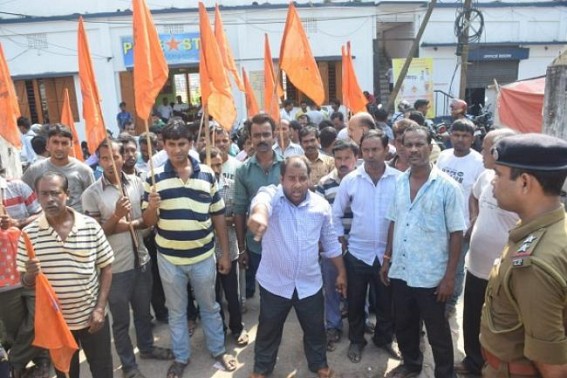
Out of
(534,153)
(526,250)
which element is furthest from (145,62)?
(526,250)

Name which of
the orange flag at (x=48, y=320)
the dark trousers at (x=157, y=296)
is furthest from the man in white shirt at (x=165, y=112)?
the orange flag at (x=48, y=320)

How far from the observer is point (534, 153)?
1.68 metres

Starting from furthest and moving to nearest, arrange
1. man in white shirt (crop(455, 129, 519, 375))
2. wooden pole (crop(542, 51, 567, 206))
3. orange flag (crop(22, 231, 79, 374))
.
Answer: wooden pole (crop(542, 51, 567, 206)), man in white shirt (crop(455, 129, 519, 375)), orange flag (crop(22, 231, 79, 374))

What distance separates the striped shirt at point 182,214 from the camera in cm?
325

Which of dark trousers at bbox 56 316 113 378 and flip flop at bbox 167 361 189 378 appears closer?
dark trousers at bbox 56 316 113 378

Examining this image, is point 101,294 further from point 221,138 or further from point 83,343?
point 221,138

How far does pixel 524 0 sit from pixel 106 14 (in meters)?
15.8

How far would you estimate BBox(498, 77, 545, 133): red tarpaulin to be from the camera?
1036cm

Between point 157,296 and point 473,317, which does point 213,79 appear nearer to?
point 157,296

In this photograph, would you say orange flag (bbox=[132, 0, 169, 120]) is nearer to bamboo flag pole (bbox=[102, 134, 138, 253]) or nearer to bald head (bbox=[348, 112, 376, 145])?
bamboo flag pole (bbox=[102, 134, 138, 253])

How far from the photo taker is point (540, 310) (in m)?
1.58

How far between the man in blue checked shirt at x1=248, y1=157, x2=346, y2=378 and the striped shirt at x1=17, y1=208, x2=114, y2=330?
1.06 meters

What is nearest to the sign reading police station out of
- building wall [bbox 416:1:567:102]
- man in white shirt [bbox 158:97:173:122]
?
man in white shirt [bbox 158:97:173:122]

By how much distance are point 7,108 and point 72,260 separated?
2.02 metres
